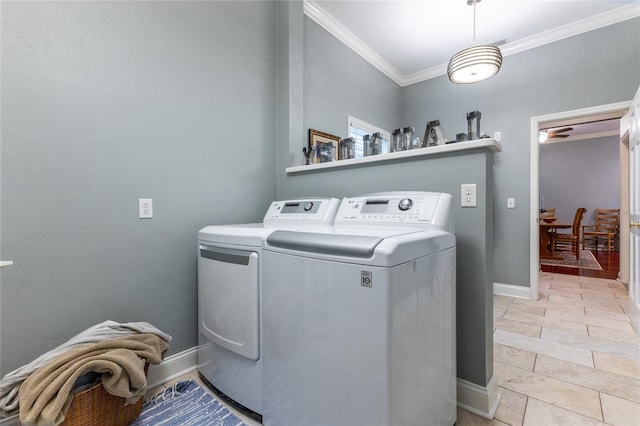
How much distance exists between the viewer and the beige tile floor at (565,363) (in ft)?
4.68

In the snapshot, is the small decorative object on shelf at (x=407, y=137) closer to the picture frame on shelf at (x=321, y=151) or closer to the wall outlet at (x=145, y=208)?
the picture frame on shelf at (x=321, y=151)

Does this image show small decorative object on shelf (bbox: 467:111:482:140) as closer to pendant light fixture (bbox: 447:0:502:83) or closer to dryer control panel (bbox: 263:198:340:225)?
dryer control panel (bbox: 263:198:340:225)

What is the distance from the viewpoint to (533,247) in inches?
125

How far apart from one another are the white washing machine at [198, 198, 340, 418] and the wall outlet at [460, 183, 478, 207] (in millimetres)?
668

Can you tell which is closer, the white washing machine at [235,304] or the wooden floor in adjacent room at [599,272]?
the white washing machine at [235,304]

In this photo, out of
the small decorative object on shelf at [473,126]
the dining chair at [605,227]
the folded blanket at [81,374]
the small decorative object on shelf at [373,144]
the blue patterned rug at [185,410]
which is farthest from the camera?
the dining chair at [605,227]

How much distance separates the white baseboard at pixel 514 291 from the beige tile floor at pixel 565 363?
0.08m

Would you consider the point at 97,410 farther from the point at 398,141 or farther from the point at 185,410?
the point at 398,141

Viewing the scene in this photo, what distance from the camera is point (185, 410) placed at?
1.47 m

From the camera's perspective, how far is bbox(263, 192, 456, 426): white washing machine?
0.91 meters

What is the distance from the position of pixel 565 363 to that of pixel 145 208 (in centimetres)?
284

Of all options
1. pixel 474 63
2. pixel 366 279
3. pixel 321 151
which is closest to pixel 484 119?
pixel 474 63

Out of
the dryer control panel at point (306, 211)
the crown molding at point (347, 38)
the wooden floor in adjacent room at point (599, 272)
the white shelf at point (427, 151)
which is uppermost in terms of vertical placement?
the crown molding at point (347, 38)

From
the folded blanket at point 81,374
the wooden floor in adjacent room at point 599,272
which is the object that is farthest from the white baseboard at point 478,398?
the wooden floor in adjacent room at point 599,272
